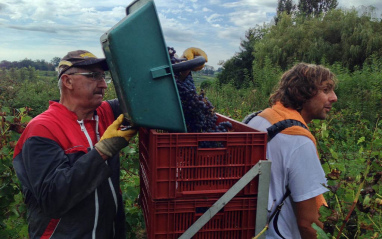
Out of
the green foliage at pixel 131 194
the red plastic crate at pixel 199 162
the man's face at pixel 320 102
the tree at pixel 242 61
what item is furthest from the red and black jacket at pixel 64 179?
the tree at pixel 242 61

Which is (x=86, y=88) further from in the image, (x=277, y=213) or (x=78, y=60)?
(x=277, y=213)

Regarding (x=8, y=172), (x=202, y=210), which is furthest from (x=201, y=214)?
(x=8, y=172)

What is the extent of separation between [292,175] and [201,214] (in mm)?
563

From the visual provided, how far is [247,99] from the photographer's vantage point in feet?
35.9

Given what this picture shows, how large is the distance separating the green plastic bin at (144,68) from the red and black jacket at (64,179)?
419 millimetres

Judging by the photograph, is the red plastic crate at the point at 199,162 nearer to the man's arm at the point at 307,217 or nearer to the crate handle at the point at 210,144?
the crate handle at the point at 210,144

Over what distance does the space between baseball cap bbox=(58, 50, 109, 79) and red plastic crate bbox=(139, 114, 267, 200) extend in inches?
24.6

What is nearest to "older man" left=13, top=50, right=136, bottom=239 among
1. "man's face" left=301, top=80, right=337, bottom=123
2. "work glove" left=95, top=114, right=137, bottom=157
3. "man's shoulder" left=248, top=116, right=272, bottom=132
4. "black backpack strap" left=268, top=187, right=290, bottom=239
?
"work glove" left=95, top=114, right=137, bottom=157

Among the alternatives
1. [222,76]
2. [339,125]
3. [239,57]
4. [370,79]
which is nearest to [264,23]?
[239,57]

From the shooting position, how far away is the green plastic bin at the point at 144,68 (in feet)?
4.46

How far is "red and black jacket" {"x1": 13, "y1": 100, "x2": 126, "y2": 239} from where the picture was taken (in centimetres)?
160

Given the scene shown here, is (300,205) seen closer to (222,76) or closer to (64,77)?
(64,77)

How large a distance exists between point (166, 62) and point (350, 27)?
21341mm

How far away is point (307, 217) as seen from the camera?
1.80 metres
